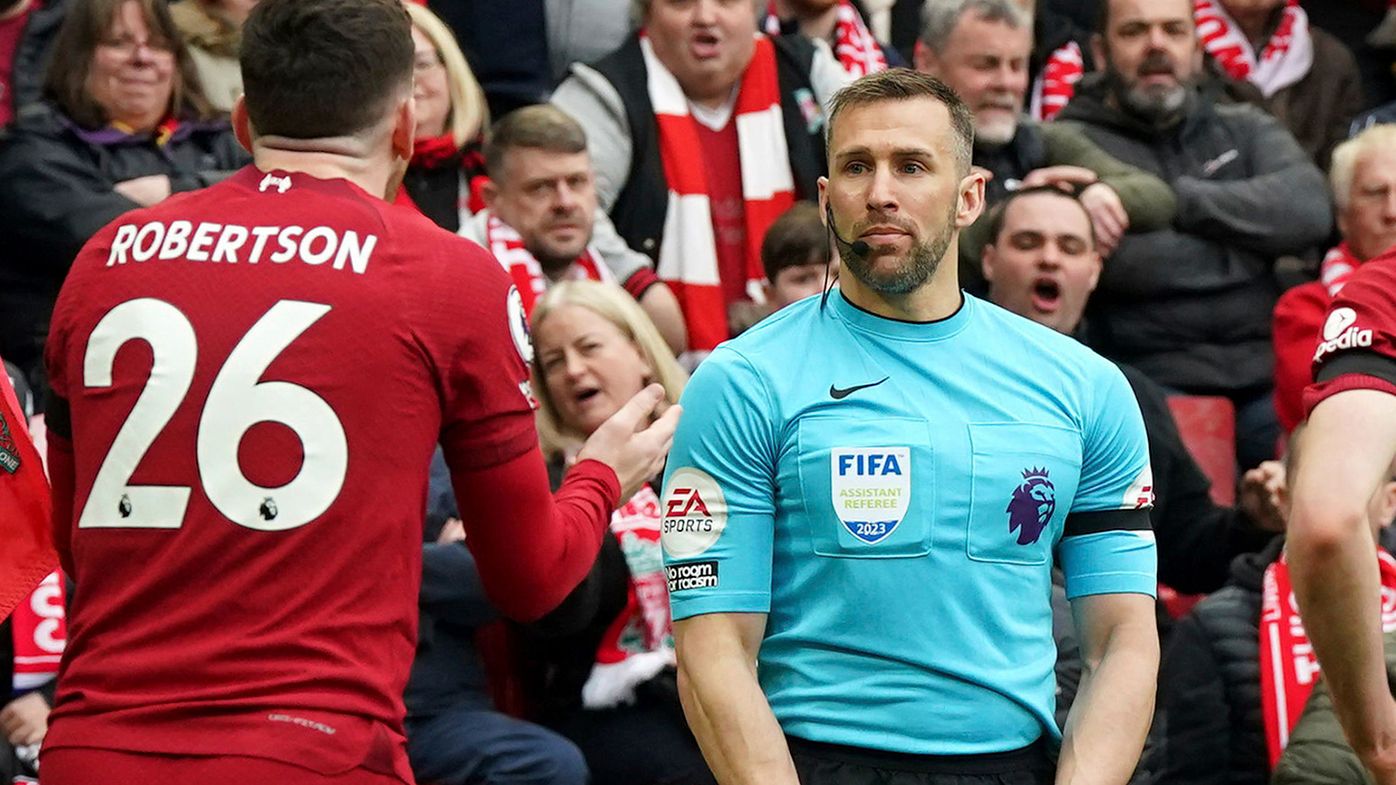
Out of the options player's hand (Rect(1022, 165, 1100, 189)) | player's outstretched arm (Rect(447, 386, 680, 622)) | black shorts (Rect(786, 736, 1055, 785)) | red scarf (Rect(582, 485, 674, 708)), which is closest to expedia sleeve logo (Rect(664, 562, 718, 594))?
player's outstretched arm (Rect(447, 386, 680, 622))

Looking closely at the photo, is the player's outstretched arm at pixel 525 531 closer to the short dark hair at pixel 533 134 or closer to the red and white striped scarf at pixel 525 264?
the red and white striped scarf at pixel 525 264

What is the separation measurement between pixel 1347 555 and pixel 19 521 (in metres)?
2.42

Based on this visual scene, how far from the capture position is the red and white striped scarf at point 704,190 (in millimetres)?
7492

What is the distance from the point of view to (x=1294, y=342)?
708 centimetres

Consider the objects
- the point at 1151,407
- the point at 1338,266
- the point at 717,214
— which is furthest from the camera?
the point at 717,214

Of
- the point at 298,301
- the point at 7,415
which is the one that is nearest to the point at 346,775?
the point at 298,301

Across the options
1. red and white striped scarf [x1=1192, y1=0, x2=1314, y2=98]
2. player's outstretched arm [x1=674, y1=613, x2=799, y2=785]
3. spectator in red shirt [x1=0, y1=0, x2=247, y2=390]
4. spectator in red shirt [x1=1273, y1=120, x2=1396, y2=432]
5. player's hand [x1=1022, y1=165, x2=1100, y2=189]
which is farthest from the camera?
red and white striped scarf [x1=1192, y1=0, x2=1314, y2=98]

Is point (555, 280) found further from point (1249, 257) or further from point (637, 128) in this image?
point (1249, 257)

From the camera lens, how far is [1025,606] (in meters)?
3.55

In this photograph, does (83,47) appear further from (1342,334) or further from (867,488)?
(1342,334)

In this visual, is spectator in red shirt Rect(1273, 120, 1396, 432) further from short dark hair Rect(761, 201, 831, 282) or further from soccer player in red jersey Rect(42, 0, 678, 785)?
soccer player in red jersey Rect(42, 0, 678, 785)

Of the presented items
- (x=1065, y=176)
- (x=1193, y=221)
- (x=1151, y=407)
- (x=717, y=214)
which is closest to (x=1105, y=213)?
(x=1065, y=176)

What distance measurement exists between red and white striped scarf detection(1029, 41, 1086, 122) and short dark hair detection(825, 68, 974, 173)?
17.3 ft

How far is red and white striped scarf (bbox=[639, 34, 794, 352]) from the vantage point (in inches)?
295
